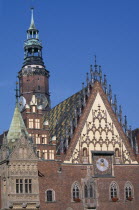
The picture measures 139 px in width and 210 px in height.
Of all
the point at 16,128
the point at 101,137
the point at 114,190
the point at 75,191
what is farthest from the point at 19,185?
the point at 101,137

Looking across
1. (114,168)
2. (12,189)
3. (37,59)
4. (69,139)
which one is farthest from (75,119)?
(37,59)

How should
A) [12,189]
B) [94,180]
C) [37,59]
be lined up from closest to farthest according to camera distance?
[12,189] → [94,180] → [37,59]

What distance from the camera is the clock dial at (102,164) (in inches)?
2415

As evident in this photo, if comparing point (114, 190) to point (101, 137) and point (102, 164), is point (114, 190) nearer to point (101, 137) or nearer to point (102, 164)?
point (102, 164)

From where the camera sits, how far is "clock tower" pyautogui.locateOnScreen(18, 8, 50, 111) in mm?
82000

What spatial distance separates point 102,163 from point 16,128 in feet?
37.3

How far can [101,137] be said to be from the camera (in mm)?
62281

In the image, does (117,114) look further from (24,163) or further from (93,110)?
(24,163)

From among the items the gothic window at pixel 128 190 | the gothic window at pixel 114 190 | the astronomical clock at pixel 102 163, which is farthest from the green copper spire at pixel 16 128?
Answer: the gothic window at pixel 128 190

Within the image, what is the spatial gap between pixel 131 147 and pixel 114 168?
3787 millimetres

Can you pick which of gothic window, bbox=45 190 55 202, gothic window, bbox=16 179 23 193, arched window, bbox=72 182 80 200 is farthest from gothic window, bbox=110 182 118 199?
gothic window, bbox=16 179 23 193

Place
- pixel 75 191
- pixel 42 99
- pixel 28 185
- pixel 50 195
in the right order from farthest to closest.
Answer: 1. pixel 42 99
2. pixel 75 191
3. pixel 50 195
4. pixel 28 185

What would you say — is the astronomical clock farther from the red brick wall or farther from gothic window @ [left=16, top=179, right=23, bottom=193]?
gothic window @ [left=16, top=179, right=23, bottom=193]

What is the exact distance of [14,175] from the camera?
55656 millimetres
